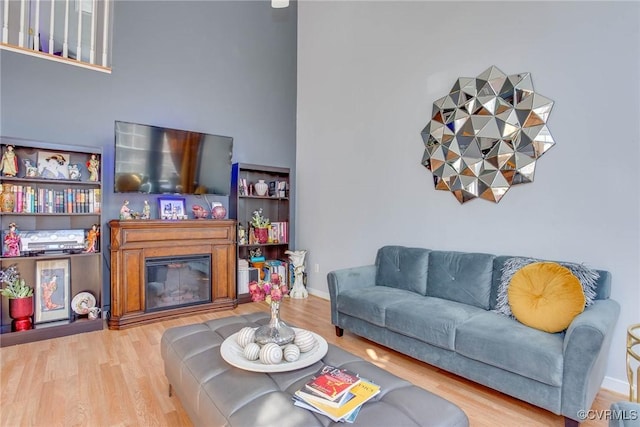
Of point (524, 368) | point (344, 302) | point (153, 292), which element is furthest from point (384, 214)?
point (153, 292)

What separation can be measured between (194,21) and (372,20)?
6.77 feet

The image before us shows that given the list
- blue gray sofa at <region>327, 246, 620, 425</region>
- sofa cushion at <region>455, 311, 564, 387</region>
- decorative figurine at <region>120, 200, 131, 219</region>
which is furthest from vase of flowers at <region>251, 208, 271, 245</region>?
sofa cushion at <region>455, 311, 564, 387</region>

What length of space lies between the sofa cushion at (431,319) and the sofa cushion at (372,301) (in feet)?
0.21

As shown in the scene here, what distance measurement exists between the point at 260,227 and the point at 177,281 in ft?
3.83

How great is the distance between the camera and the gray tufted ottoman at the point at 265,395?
116 cm

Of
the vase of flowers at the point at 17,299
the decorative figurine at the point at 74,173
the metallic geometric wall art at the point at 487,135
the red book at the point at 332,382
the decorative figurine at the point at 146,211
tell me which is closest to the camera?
the red book at the point at 332,382

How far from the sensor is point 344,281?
2990mm

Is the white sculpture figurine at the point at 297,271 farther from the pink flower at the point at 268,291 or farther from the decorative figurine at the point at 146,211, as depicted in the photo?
the pink flower at the point at 268,291

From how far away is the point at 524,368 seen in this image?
1.81 meters

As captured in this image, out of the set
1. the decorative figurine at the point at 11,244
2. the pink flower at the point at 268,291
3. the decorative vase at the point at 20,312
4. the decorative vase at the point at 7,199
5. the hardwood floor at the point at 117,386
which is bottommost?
the hardwood floor at the point at 117,386

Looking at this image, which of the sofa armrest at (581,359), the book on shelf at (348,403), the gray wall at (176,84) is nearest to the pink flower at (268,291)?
the book on shelf at (348,403)

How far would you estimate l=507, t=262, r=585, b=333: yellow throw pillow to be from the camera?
1.93 meters

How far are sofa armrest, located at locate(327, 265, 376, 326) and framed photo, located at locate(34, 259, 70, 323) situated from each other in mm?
2409

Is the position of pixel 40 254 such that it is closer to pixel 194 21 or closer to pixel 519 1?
pixel 194 21
